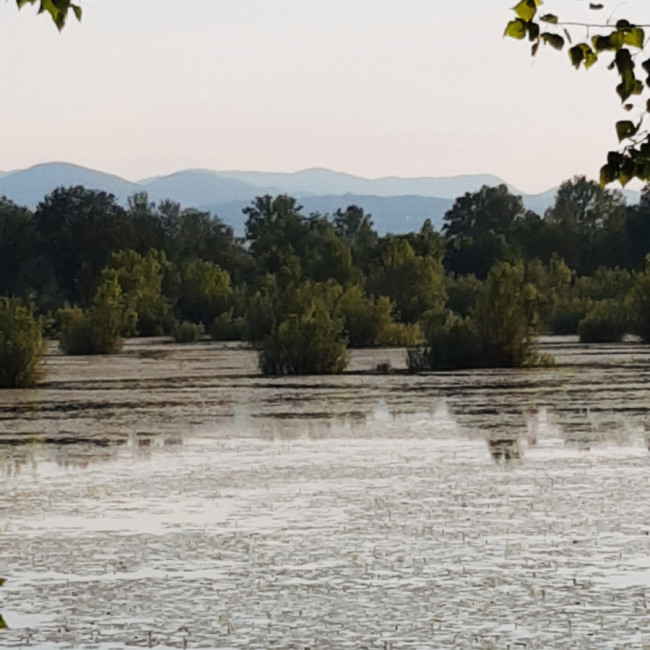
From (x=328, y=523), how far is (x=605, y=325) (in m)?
30.7

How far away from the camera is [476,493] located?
1252 cm

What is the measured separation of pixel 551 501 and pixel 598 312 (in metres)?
30.2

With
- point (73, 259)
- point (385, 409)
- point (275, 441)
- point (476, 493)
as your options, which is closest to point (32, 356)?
point (385, 409)

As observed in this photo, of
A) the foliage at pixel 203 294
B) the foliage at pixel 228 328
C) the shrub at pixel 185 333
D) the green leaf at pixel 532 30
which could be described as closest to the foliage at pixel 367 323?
the shrub at pixel 185 333

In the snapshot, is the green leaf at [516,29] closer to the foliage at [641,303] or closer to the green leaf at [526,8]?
the green leaf at [526,8]

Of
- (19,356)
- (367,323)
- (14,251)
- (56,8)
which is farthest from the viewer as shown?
(14,251)

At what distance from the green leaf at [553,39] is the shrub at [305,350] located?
24.8 meters

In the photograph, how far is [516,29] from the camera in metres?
3.86

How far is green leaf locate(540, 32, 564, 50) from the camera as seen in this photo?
388 centimetres

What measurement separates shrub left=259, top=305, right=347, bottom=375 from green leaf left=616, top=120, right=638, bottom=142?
24.7m

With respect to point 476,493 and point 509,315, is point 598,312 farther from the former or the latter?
point 476,493

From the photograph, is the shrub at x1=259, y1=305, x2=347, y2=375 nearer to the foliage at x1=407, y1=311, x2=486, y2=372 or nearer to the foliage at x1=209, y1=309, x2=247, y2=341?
the foliage at x1=407, y1=311, x2=486, y2=372

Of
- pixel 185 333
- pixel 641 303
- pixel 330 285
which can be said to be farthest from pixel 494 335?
pixel 185 333

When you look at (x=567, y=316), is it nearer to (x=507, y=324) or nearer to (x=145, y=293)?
(x=145, y=293)
